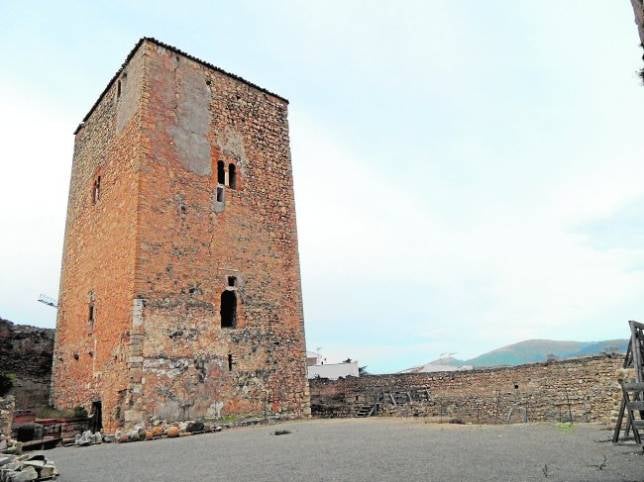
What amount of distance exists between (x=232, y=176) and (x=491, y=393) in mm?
11457

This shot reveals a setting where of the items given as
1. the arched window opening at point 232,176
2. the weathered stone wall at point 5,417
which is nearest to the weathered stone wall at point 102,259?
the weathered stone wall at point 5,417

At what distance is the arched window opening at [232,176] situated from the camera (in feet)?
55.0

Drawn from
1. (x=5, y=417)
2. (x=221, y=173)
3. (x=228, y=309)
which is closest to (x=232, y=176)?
(x=221, y=173)

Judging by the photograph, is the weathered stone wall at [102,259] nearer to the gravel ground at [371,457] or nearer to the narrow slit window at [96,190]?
the narrow slit window at [96,190]

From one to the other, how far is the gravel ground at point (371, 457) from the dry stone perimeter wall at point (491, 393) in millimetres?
3701

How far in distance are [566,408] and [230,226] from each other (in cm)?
1179

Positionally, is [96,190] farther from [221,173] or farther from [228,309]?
[228,309]

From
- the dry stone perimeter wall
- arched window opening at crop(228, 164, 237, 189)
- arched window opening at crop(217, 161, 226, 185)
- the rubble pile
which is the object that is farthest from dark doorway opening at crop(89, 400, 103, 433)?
the dry stone perimeter wall

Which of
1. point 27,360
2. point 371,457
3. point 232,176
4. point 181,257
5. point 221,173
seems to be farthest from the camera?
point 27,360

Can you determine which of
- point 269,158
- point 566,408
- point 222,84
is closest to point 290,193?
point 269,158

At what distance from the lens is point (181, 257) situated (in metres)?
14.7

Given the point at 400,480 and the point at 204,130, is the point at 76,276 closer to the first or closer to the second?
the point at 204,130

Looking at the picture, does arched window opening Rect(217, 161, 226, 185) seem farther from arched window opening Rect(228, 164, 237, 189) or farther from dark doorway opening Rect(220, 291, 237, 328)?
dark doorway opening Rect(220, 291, 237, 328)

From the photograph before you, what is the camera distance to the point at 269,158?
18125mm
